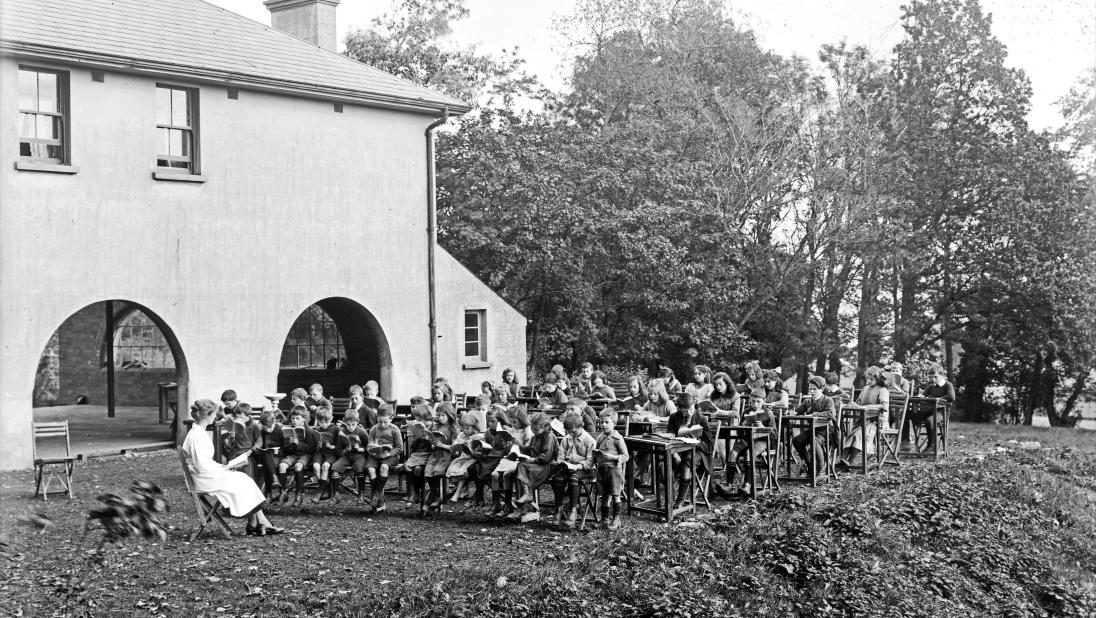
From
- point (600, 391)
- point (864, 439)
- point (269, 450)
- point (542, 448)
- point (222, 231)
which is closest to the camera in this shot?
point (542, 448)

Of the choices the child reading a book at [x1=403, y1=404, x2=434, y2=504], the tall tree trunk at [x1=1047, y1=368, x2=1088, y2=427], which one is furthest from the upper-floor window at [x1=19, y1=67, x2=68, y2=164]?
the tall tree trunk at [x1=1047, y1=368, x2=1088, y2=427]

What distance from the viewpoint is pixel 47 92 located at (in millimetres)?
19531

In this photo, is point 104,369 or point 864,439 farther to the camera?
point 104,369

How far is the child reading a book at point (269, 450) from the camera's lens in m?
14.4

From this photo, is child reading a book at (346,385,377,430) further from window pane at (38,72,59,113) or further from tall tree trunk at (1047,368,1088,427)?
tall tree trunk at (1047,368,1088,427)

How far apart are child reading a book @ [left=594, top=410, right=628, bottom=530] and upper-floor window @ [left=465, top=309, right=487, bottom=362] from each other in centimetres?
1287

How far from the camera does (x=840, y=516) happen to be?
13609 mm

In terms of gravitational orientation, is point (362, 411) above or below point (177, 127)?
below

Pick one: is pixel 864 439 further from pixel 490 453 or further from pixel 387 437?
pixel 387 437

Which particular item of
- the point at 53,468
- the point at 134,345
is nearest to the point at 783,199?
the point at 134,345

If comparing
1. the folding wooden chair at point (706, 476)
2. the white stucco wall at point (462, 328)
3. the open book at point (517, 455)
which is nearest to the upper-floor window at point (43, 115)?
the white stucco wall at point (462, 328)

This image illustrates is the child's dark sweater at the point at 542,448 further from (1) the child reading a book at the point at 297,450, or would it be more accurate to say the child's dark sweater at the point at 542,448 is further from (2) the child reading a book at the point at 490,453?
(1) the child reading a book at the point at 297,450

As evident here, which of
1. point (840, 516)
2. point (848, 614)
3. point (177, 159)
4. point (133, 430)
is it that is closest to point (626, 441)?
point (840, 516)

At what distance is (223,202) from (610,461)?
450 inches
